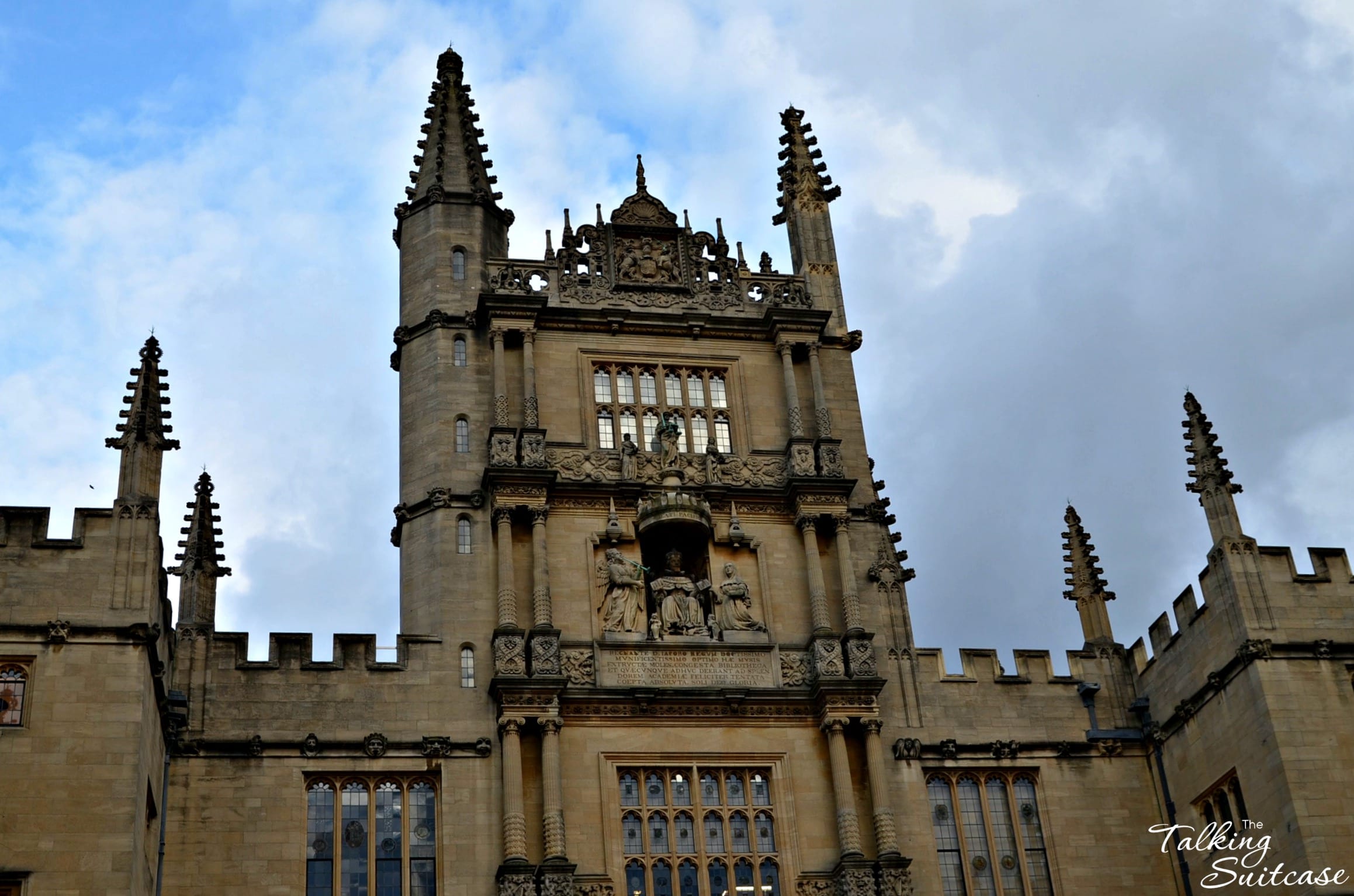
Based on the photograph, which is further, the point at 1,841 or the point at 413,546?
the point at 413,546

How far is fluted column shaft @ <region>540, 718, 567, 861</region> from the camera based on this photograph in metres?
28.0

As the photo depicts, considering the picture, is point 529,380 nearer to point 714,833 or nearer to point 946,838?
point 714,833

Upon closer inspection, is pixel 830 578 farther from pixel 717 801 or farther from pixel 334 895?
pixel 334 895

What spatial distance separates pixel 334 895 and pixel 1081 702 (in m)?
13.8

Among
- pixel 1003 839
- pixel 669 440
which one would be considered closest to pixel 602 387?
pixel 669 440

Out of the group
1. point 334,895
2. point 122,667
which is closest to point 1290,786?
point 334,895

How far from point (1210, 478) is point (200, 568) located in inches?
696

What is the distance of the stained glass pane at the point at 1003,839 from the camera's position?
30.2 m

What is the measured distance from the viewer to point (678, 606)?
1240 inches

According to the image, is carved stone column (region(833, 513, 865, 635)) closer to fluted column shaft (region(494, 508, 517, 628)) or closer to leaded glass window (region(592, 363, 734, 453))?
leaded glass window (region(592, 363, 734, 453))

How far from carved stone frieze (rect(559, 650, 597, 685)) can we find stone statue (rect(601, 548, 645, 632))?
79 centimetres

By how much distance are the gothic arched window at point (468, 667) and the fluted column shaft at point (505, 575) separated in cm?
71

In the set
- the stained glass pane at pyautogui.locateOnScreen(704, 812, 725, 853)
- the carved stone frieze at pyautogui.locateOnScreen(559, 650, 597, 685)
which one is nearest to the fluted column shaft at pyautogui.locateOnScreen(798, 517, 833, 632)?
the stained glass pane at pyautogui.locateOnScreen(704, 812, 725, 853)

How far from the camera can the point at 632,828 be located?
29.2 m
